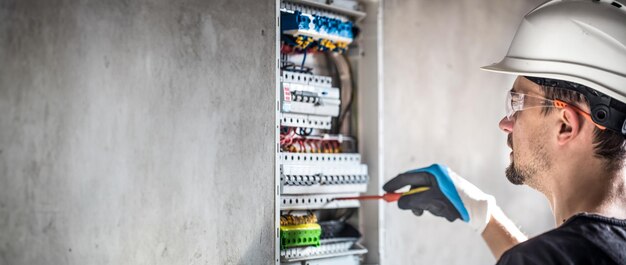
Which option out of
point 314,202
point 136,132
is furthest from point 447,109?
point 136,132

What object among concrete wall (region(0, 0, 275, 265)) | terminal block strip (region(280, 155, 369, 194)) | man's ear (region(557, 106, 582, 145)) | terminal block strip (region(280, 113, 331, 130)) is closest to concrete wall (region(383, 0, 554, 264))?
terminal block strip (region(280, 155, 369, 194))

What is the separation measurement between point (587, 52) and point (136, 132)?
118 cm

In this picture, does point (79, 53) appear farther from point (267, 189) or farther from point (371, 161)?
point (371, 161)

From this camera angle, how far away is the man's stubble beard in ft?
5.29

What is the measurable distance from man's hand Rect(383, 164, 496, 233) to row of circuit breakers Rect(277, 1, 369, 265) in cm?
23

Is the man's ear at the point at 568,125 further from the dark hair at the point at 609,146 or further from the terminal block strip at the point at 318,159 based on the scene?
the terminal block strip at the point at 318,159

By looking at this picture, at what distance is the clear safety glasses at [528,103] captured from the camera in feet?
5.07

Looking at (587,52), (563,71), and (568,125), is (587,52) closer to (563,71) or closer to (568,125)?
(563,71)

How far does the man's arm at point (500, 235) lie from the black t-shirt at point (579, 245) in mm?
598

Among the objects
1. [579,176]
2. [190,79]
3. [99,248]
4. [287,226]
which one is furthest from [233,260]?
[579,176]

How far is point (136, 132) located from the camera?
5.55 feet

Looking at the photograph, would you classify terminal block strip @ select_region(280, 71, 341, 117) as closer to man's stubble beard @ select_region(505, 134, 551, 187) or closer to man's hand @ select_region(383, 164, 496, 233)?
man's hand @ select_region(383, 164, 496, 233)

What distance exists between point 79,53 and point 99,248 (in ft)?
1.65

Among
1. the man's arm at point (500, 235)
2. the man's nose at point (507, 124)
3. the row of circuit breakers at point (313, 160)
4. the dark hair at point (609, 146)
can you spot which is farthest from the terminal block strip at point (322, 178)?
the dark hair at point (609, 146)
